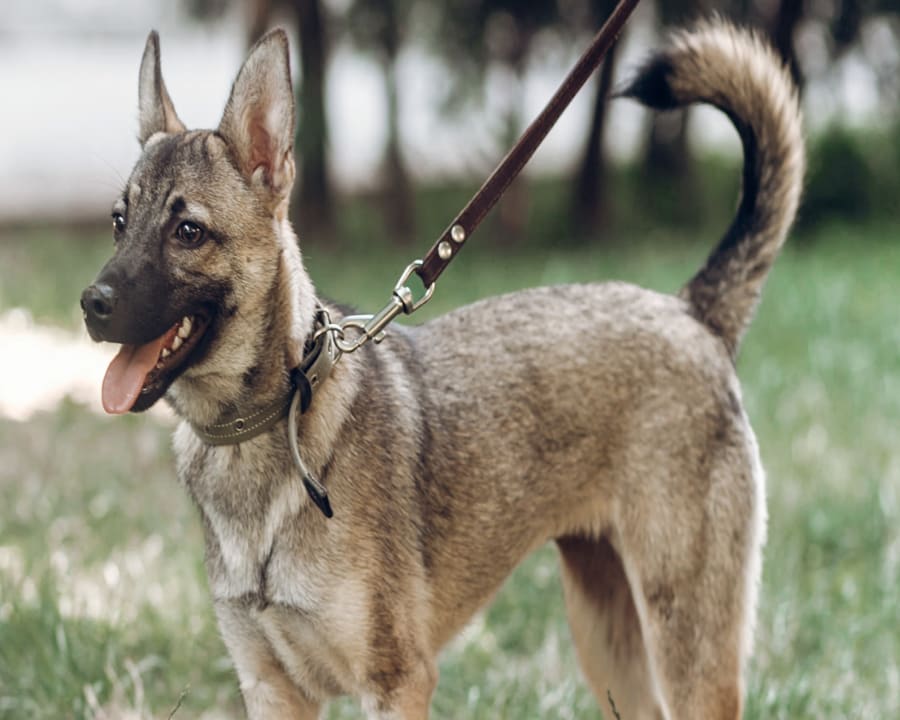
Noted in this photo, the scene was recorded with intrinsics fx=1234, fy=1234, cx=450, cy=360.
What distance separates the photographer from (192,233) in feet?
9.64

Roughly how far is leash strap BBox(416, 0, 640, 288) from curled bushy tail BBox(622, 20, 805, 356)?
0.42 m

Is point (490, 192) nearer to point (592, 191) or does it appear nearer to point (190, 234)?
point (190, 234)

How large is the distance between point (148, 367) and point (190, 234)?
34 centimetres

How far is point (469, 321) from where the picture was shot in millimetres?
3621

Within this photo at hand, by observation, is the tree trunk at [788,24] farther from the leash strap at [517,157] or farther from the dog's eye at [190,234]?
the dog's eye at [190,234]

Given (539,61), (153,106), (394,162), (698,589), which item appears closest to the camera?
(153,106)

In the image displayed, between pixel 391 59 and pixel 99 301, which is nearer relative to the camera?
pixel 99 301

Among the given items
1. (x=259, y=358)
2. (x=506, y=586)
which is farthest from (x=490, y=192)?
(x=506, y=586)

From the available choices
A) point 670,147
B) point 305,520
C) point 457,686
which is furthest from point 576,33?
point 305,520

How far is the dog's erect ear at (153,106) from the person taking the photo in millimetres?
3270

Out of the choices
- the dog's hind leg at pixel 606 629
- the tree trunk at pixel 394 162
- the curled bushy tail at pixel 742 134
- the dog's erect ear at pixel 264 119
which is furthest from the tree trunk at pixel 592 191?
the dog's erect ear at pixel 264 119

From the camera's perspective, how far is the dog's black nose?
2.74m

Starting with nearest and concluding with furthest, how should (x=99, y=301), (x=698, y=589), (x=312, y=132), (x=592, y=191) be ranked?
1. (x=99, y=301)
2. (x=698, y=589)
3. (x=312, y=132)
4. (x=592, y=191)

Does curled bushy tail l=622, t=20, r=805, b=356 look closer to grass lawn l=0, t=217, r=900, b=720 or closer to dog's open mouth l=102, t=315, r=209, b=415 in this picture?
grass lawn l=0, t=217, r=900, b=720
